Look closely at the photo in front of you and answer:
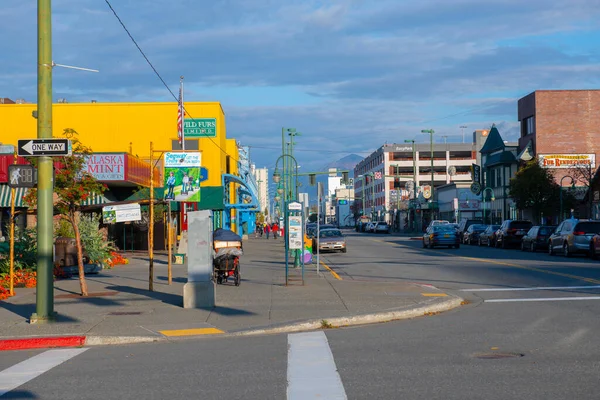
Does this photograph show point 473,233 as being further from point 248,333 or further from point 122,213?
point 248,333

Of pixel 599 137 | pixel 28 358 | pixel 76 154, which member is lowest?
pixel 28 358

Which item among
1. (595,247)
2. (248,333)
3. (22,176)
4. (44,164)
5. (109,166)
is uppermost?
(109,166)

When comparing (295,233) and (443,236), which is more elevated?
(295,233)

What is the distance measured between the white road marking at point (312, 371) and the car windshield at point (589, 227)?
82.3 ft

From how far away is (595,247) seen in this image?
3266 cm

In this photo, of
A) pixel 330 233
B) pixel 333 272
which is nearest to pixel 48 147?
pixel 333 272

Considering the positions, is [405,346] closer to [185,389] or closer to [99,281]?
[185,389]

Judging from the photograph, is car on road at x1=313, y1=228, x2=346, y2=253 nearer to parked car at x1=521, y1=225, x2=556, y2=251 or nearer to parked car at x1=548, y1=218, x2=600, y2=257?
parked car at x1=521, y1=225, x2=556, y2=251

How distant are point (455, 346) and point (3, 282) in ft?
46.8

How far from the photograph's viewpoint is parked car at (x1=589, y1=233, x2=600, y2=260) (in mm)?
32500

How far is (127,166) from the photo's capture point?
123ft

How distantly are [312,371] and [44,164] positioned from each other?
6.98 meters

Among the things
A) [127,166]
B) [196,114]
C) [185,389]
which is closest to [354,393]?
[185,389]

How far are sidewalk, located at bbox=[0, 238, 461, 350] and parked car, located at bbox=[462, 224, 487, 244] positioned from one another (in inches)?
1401
